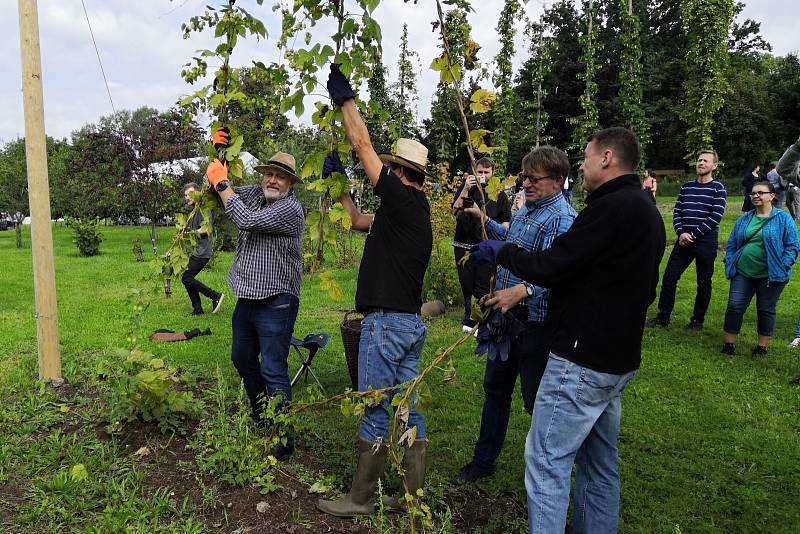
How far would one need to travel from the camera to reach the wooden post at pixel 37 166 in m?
4.66

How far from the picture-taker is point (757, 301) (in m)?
5.91

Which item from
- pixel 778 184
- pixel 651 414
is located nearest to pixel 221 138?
pixel 651 414

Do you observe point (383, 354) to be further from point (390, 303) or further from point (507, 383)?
point (507, 383)

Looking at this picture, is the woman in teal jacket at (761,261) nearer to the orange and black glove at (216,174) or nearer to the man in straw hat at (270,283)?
the man in straw hat at (270,283)

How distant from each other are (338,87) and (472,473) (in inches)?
99.7

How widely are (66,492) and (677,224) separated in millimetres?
6661

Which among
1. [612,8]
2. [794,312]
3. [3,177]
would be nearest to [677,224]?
[794,312]

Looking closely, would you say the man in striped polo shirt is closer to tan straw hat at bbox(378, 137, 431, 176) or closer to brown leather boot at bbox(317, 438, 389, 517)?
tan straw hat at bbox(378, 137, 431, 176)

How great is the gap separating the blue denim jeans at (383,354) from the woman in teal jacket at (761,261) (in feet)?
14.9

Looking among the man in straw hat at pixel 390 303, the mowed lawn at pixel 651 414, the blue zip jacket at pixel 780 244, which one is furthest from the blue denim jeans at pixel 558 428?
the blue zip jacket at pixel 780 244

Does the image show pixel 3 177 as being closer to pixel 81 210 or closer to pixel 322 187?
pixel 81 210

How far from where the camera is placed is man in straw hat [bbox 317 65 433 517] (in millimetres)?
2951

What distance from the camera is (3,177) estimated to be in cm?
2480

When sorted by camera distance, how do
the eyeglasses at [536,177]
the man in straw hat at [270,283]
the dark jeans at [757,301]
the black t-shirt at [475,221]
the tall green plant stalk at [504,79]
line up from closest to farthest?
the eyeglasses at [536,177] < the man in straw hat at [270,283] < the dark jeans at [757,301] < the black t-shirt at [475,221] < the tall green plant stalk at [504,79]
